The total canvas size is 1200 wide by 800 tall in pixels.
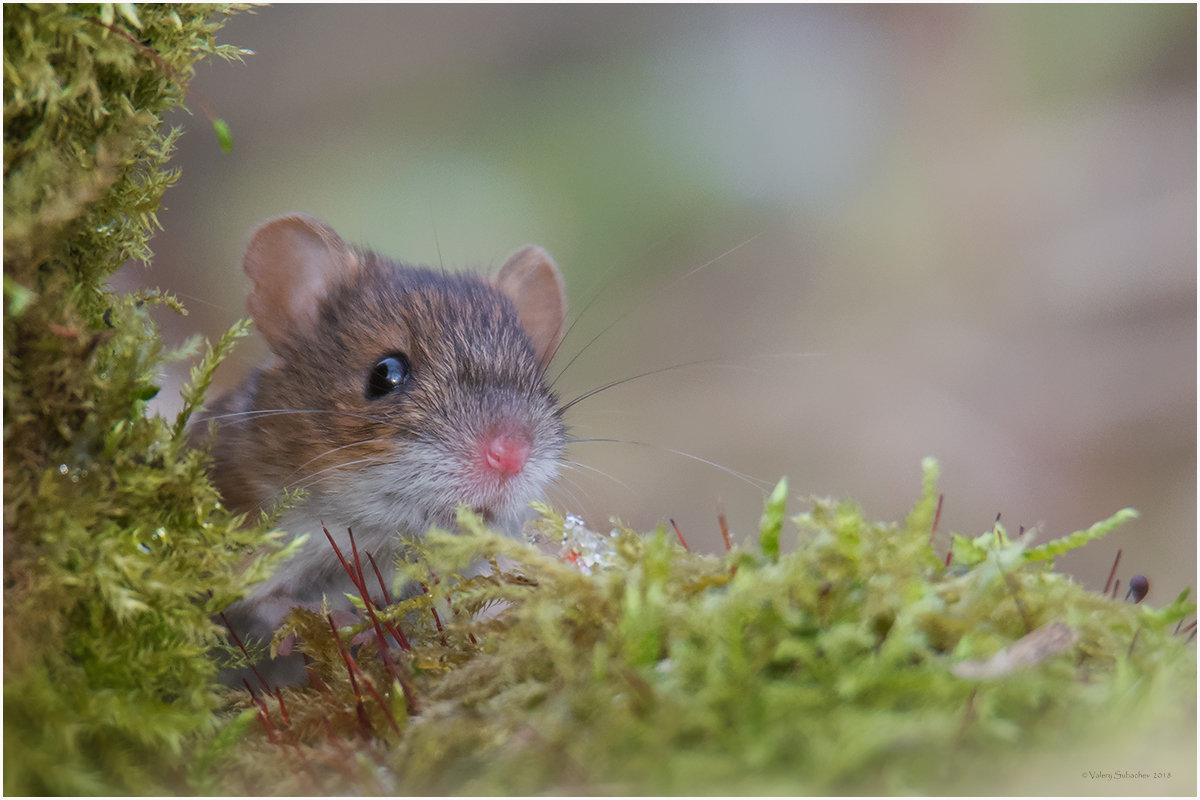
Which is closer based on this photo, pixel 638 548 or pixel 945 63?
pixel 638 548

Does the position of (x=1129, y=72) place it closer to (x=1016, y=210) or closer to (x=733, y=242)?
(x=1016, y=210)

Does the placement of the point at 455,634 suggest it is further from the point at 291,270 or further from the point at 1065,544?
the point at 291,270

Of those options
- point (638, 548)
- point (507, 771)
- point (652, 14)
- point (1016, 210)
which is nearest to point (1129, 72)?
point (1016, 210)

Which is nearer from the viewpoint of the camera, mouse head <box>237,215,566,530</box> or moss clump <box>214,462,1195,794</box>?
moss clump <box>214,462,1195,794</box>

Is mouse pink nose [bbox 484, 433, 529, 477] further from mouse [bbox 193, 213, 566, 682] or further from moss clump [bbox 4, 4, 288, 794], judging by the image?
moss clump [bbox 4, 4, 288, 794]

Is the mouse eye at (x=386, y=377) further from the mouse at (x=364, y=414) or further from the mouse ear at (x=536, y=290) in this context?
the mouse ear at (x=536, y=290)

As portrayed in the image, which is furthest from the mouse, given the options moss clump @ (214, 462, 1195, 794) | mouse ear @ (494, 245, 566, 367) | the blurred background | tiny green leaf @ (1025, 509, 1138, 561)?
the blurred background

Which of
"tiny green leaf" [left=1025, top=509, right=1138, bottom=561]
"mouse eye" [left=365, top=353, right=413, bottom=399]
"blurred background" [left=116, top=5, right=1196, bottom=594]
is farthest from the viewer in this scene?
"blurred background" [left=116, top=5, right=1196, bottom=594]
